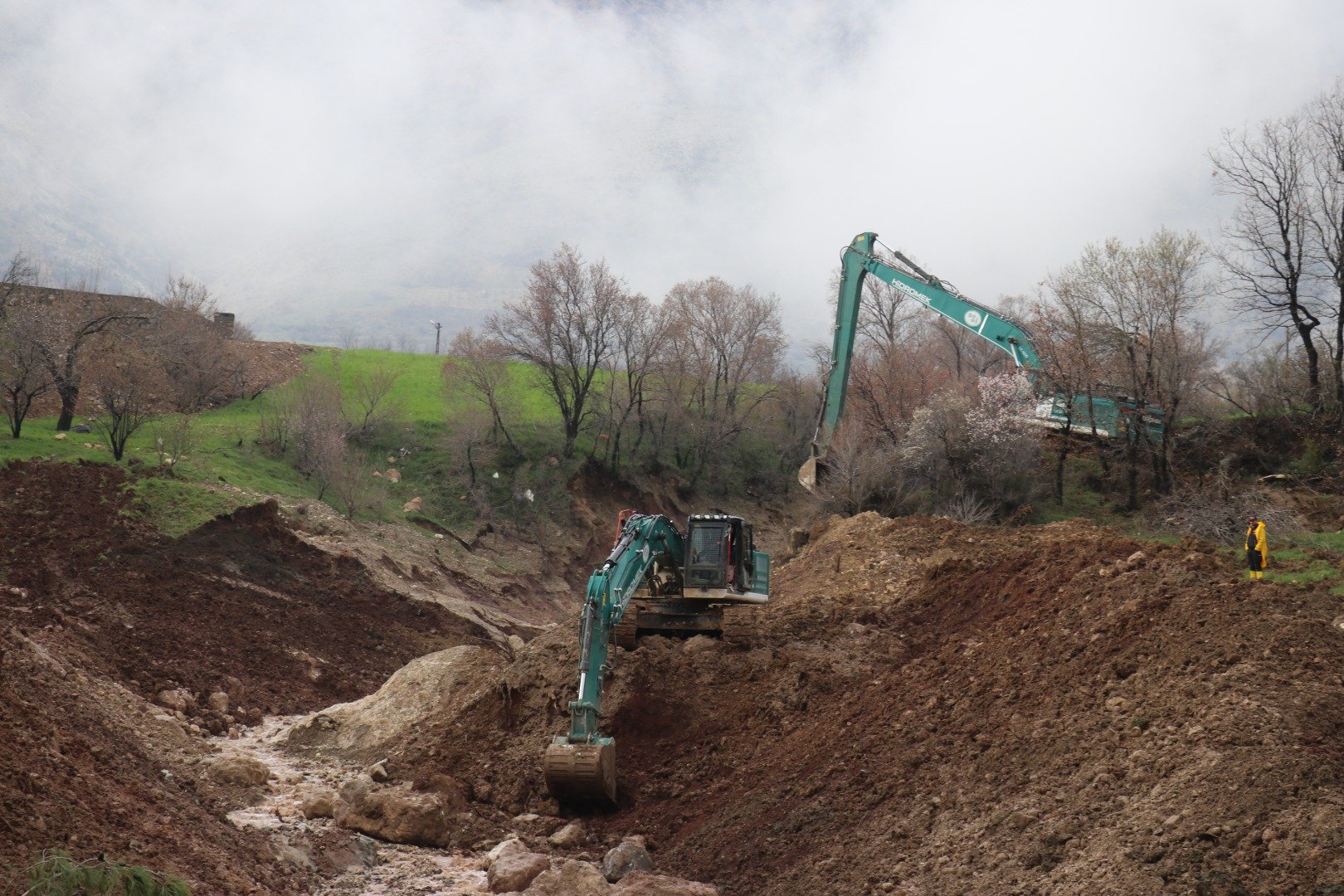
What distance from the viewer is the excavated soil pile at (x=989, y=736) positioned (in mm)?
7805

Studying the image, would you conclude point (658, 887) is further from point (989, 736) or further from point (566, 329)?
point (566, 329)

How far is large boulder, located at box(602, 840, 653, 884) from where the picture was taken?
10.3 m

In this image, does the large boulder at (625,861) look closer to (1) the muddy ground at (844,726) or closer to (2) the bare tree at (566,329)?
(1) the muddy ground at (844,726)

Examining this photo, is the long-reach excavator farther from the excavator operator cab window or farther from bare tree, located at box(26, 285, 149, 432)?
bare tree, located at box(26, 285, 149, 432)

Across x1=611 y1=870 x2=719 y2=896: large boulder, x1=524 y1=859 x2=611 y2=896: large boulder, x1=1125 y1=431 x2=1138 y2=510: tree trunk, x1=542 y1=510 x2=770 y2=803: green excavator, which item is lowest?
x1=524 y1=859 x2=611 y2=896: large boulder

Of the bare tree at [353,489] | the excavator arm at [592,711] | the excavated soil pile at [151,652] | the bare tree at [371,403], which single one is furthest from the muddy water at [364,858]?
the bare tree at [371,403]

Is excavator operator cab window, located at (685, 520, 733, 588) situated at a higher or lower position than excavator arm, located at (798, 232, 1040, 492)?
lower

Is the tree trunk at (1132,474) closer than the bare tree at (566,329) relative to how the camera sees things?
Yes

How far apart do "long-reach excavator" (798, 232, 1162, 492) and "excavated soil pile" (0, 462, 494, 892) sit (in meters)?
11.0

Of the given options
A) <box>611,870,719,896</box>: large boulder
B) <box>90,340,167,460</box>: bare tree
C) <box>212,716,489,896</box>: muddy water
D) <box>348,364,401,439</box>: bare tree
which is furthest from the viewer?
<box>348,364,401,439</box>: bare tree

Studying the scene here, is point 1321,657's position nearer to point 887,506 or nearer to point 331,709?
point 331,709

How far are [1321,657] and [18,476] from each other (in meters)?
26.4

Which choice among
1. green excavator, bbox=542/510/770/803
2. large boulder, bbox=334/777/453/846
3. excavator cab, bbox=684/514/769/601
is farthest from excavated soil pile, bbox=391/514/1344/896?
large boulder, bbox=334/777/453/846

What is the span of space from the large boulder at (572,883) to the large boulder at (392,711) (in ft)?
18.6
